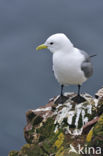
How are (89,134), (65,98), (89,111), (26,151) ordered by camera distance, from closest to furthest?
(89,134) < (26,151) < (89,111) < (65,98)

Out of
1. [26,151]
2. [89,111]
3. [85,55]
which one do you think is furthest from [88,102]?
[26,151]

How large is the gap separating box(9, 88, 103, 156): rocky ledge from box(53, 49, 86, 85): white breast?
812mm

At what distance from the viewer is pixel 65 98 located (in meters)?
13.8

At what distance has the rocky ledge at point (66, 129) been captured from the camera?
1066cm

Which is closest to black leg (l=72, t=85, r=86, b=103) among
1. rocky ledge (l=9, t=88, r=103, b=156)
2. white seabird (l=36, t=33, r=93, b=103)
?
rocky ledge (l=9, t=88, r=103, b=156)

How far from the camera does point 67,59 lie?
1278cm

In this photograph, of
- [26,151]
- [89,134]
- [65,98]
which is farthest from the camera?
[65,98]

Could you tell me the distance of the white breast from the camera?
42.0 ft

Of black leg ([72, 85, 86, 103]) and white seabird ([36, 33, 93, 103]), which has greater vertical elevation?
white seabird ([36, 33, 93, 103])

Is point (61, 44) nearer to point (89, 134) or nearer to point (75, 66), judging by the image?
point (75, 66)

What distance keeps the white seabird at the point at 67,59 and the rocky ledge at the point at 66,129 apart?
32.6 inches

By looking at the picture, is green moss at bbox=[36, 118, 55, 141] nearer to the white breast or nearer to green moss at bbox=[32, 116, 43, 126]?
green moss at bbox=[32, 116, 43, 126]

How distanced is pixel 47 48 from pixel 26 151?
3220mm

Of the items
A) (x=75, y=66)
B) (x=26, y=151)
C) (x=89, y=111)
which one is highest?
(x=75, y=66)
